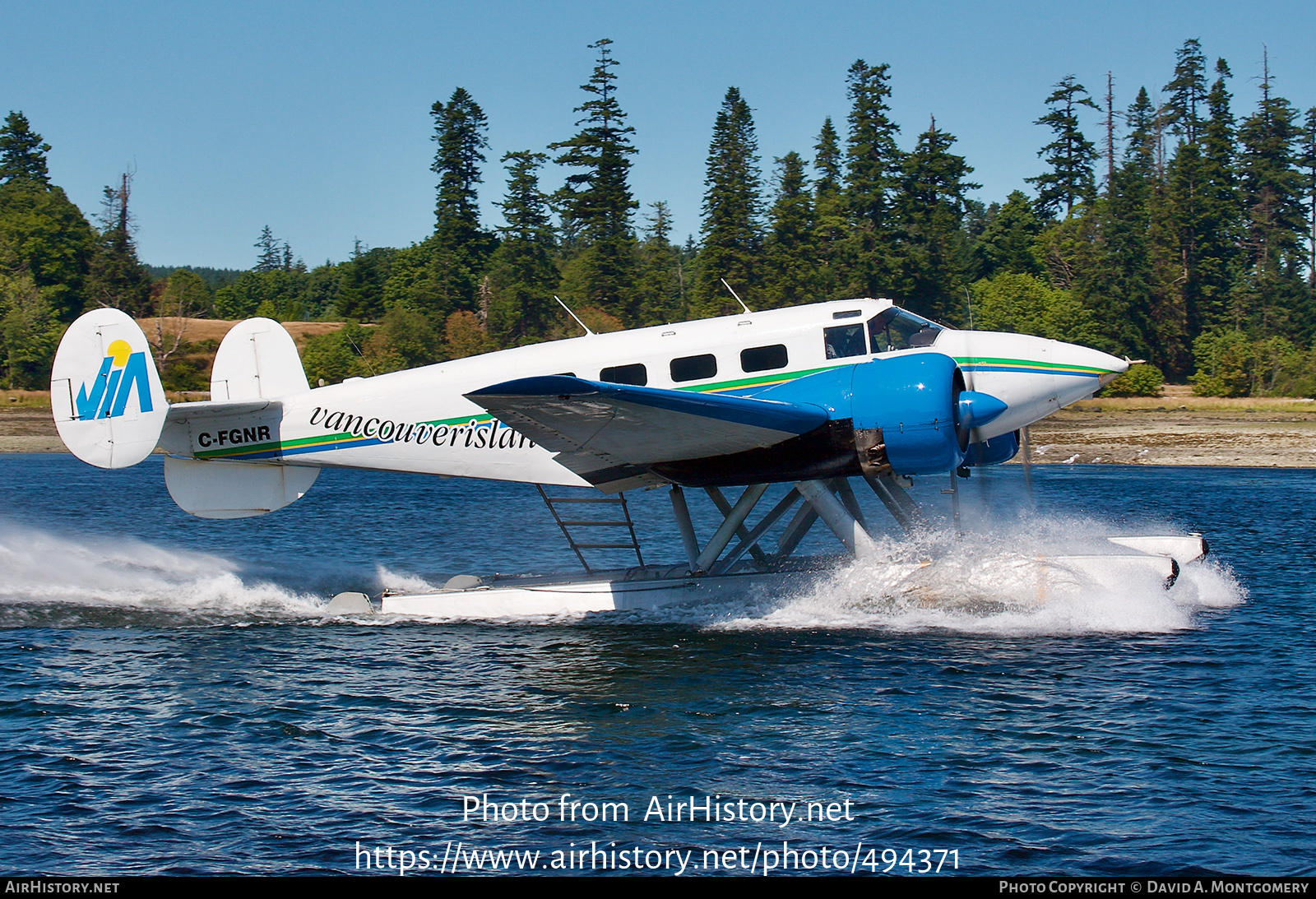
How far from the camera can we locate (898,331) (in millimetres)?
15906

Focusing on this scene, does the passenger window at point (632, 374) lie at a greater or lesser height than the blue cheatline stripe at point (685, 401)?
greater

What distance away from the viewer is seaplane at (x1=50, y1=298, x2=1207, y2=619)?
48.3ft

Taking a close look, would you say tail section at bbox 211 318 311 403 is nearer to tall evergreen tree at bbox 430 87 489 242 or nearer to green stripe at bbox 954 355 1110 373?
green stripe at bbox 954 355 1110 373

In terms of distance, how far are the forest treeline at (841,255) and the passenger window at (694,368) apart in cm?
5834

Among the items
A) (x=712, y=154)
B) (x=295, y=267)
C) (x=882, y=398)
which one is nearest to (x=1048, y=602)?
(x=882, y=398)

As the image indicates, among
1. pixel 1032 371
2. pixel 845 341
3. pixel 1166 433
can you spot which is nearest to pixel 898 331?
pixel 845 341

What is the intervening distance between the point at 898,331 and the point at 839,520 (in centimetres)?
286

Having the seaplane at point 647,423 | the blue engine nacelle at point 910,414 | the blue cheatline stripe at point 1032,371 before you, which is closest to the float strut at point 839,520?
the seaplane at point 647,423

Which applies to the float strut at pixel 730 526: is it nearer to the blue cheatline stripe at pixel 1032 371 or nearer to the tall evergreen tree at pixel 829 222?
the blue cheatline stripe at pixel 1032 371

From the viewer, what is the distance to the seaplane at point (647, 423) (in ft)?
48.3

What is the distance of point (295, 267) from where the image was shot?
156375mm

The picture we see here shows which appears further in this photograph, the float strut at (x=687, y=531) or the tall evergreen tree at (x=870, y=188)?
the tall evergreen tree at (x=870, y=188)

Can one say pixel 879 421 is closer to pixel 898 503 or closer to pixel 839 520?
pixel 839 520

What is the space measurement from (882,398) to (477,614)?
283 inches
